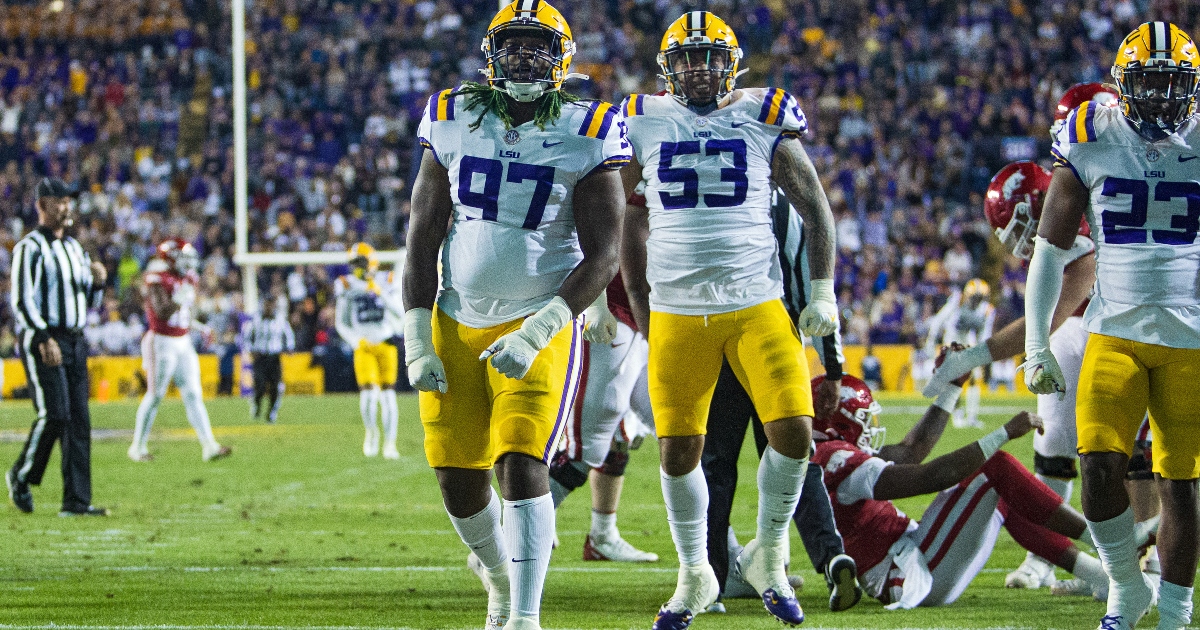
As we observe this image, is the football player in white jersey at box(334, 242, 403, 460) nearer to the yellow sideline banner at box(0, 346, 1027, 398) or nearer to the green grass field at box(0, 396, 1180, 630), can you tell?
the green grass field at box(0, 396, 1180, 630)

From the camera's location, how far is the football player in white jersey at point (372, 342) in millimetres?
11633

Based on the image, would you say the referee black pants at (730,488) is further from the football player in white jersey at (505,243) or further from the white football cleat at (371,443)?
the white football cleat at (371,443)

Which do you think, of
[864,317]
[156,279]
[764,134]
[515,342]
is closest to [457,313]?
[515,342]

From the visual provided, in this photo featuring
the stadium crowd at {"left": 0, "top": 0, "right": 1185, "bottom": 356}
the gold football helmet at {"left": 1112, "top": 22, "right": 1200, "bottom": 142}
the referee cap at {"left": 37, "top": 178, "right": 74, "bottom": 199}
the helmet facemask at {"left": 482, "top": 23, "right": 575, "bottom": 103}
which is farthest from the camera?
the stadium crowd at {"left": 0, "top": 0, "right": 1185, "bottom": 356}

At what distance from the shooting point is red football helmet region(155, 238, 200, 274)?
10516 mm

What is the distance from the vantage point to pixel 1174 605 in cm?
401

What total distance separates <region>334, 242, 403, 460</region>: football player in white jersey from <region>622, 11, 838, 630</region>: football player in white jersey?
7324 mm

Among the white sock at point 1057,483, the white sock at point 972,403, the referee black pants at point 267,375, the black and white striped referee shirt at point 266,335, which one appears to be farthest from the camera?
the black and white striped referee shirt at point 266,335

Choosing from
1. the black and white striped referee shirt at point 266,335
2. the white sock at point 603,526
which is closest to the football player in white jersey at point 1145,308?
the white sock at point 603,526

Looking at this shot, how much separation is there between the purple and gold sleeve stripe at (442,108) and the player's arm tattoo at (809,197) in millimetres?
1222

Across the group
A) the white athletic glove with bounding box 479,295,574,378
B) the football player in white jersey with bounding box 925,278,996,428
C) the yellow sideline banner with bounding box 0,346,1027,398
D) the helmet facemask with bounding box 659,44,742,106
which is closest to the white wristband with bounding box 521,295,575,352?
the white athletic glove with bounding box 479,295,574,378

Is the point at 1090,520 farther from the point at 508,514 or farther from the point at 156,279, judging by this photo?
the point at 156,279

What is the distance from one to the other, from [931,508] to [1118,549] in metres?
0.82

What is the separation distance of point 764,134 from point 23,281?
200 inches
